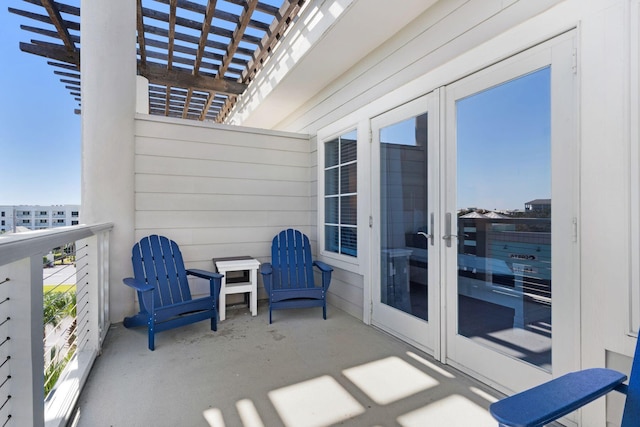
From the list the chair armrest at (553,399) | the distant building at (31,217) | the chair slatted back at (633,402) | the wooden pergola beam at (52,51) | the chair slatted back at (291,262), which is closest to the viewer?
the chair armrest at (553,399)

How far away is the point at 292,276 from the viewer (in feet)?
12.4

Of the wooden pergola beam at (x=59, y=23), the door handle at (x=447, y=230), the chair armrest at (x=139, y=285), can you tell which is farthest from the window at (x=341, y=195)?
the wooden pergola beam at (x=59, y=23)

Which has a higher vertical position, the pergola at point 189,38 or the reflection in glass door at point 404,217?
the pergola at point 189,38

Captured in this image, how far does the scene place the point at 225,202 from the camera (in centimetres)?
398

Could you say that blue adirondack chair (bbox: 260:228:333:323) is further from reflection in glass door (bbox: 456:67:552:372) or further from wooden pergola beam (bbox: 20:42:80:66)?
wooden pergola beam (bbox: 20:42:80:66)

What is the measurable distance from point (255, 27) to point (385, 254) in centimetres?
337

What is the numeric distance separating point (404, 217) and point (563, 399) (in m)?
2.05

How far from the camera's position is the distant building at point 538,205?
6.06 ft

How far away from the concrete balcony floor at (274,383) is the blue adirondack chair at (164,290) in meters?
0.19

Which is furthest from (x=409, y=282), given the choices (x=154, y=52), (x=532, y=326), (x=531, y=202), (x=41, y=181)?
(x=154, y=52)

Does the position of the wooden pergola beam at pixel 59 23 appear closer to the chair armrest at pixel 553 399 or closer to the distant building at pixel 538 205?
the distant building at pixel 538 205

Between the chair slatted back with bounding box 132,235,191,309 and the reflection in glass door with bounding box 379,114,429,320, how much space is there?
211cm

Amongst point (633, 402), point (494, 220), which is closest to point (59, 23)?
point (494, 220)

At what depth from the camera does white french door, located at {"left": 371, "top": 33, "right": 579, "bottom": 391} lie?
5.82 ft
